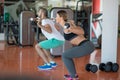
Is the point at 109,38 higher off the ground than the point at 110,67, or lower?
higher

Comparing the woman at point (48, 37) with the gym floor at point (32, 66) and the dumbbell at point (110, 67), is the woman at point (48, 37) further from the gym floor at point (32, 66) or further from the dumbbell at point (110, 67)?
the dumbbell at point (110, 67)

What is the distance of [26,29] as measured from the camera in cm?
884

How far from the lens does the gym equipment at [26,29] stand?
28.5 feet

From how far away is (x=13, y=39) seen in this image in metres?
9.74

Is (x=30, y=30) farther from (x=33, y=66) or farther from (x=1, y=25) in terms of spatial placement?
(x=33, y=66)

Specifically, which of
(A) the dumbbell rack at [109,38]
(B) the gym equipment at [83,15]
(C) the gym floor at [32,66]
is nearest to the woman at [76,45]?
(C) the gym floor at [32,66]

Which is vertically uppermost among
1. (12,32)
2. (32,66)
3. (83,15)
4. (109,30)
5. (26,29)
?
(83,15)

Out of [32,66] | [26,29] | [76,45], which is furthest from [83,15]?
[76,45]

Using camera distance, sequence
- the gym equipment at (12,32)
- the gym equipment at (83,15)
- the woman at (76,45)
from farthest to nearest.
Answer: the gym equipment at (83,15), the gym equipment at (12,32), the woman at (76,45)

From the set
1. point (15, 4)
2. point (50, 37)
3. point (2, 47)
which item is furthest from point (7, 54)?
point (15, 4)

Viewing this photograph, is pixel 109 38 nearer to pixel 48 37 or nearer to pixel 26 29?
pixel 48 37

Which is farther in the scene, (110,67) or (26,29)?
(26,29)

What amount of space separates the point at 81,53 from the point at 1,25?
6531 millimetres

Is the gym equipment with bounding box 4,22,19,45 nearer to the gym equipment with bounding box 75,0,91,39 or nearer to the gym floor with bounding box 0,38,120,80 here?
the gym floor with bounding box 0,38,120,80
